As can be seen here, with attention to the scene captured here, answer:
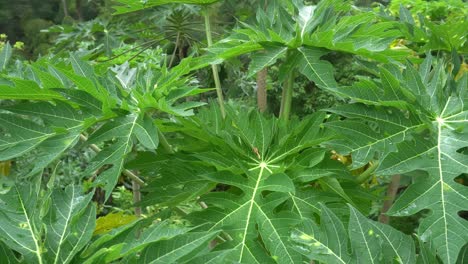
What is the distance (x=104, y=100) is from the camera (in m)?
0.95

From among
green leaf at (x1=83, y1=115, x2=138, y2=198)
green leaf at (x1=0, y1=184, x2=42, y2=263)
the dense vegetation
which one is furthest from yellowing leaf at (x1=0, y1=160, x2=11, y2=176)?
green leaf at (x1=0, y1=184, x2=42, y2=263)

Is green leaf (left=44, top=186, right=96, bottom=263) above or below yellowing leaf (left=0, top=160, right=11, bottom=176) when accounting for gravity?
above

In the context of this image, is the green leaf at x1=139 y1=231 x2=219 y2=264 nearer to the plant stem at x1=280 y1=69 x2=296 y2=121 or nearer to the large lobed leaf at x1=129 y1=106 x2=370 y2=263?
the large lobed leaf at x1=129 y1=106 x2=370 y2=263

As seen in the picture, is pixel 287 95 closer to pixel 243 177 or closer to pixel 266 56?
pixel 266 56

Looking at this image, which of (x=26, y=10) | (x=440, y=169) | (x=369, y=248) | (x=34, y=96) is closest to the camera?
(x=369, y=248)

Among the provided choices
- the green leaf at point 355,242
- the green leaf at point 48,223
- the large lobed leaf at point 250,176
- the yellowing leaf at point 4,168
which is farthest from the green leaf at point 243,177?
the yellowing leaf at point 4,168

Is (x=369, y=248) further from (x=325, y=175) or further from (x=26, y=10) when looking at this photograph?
(x=26, y=10)

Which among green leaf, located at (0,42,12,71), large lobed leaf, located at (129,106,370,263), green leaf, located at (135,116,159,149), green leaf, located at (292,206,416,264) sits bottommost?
large lobed leaf, located at (129,106,370,263)

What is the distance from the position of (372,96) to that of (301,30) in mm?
275

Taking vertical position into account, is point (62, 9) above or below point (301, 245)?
below

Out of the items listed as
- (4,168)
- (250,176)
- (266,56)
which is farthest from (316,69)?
(4,168)

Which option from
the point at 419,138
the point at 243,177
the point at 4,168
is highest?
the point at 419,138

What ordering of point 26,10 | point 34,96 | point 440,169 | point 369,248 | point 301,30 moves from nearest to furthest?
point 369,248 < point 440,169 < point 34,96 < point 301,30 < point 26,10

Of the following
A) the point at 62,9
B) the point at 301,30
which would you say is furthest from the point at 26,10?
the point at 301,30
